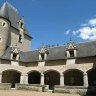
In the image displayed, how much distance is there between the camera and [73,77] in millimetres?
23875

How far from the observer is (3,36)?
1044 inches

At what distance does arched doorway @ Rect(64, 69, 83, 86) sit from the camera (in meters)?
23.3

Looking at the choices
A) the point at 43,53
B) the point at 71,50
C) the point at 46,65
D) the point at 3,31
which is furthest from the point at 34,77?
the point at 3,31

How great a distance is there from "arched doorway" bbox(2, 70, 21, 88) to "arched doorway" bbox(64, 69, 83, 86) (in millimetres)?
7083

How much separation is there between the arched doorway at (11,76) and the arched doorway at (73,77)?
7.08 m

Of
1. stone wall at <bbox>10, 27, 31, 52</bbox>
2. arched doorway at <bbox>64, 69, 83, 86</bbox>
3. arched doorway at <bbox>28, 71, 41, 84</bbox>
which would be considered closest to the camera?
arched doorway at <bbox>64, 69, 83, 86</bbox>

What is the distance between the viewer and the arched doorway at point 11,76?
82.3ft

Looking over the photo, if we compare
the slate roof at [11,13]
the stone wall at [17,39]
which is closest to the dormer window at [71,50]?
the stone wall at [17,39]

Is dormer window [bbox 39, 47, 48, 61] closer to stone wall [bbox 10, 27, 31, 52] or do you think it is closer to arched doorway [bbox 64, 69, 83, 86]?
arched doorway [bbox 64, 69, 83, 86]

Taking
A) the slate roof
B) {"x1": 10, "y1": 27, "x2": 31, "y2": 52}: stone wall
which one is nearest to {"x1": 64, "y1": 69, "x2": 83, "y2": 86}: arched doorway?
{"x1": 10, "y1": 27, "x2": 31, "y2": 52}: stone wall

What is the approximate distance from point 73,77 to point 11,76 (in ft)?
29.8

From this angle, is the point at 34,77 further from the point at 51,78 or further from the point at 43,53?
the point at 43,53

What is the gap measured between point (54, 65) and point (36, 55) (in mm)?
4149

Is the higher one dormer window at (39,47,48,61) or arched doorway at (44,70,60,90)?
dormer window at (39,47,48,61)
